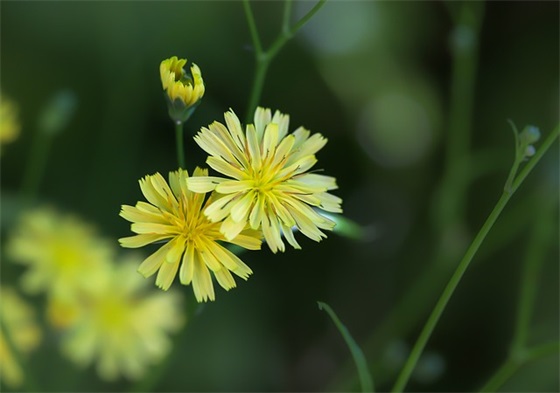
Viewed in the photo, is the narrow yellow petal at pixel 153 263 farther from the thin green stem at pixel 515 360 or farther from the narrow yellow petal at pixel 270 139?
the thin green stem at pixel 515 360

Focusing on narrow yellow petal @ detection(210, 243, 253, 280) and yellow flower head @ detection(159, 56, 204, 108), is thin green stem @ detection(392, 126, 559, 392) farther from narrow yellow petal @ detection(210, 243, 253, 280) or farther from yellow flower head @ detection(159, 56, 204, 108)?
yellow flower head @ detection(159, 56, 204, 108)

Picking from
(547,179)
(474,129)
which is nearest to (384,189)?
(474,129)

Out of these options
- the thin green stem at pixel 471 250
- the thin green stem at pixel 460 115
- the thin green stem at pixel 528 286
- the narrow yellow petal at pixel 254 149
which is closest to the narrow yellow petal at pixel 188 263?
the narrow yellow petal at pixel 254 149

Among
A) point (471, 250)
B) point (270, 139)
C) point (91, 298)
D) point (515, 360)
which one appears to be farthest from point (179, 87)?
point (91, 298)

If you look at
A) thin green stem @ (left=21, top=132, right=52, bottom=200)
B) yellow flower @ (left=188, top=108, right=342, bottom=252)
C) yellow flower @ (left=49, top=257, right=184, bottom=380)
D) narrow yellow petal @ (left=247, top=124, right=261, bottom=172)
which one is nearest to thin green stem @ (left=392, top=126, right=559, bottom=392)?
yellow flower @ (left=188, top=108, right=342, bottom=252)

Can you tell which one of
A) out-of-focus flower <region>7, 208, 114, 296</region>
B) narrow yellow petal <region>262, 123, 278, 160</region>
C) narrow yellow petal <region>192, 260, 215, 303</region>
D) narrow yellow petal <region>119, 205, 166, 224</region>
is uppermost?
out-of-focus flower <region>7, 208, 114, 296</region>

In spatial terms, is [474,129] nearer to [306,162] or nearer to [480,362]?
[480,362]
